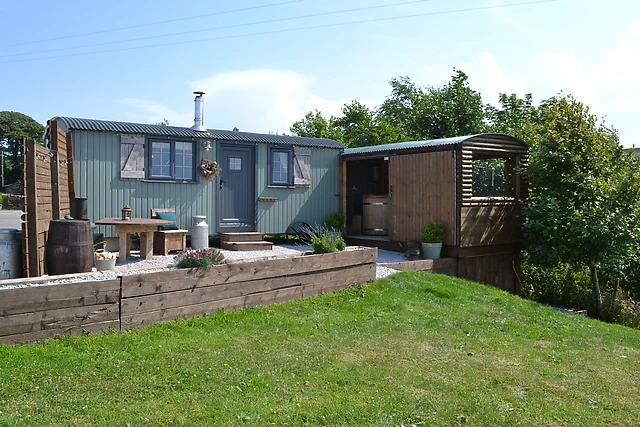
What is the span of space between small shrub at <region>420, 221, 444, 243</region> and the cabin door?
3.59m

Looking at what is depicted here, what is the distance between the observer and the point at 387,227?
12.2 metres

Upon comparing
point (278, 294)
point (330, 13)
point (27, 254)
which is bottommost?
point (278, 294)

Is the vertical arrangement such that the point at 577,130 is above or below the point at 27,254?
Result: above

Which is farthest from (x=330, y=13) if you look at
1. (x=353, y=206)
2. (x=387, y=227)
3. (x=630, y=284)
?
(x=630, y=284)

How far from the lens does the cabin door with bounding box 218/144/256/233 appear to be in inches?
441

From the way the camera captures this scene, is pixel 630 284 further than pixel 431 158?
Yes

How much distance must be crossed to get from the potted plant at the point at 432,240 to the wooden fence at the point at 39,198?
6417 mm

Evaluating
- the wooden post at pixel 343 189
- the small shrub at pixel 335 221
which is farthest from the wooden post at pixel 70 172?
the wooden post at pixel 343 189

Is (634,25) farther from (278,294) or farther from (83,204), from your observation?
(83,204)

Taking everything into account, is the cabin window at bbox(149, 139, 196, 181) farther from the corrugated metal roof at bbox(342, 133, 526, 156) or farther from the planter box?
the planter box

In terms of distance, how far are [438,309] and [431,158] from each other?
4704 mm

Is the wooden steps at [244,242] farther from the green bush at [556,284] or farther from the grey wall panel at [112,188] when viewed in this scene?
the green bush at [556,284]

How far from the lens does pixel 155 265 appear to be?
6996 mm

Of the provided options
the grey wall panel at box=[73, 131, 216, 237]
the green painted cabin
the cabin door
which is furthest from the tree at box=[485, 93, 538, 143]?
the grey wall panel at box=[73, 131, 216, 237]
